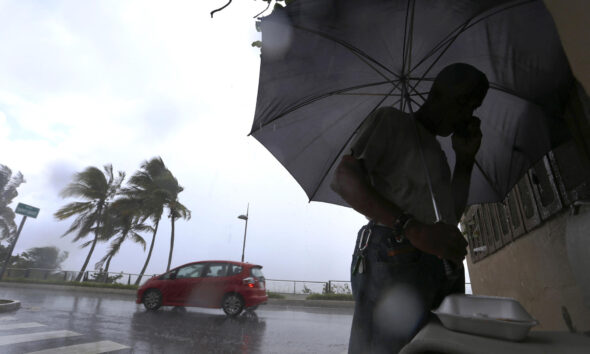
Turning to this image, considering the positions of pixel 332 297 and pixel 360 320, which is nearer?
pixel 360 320

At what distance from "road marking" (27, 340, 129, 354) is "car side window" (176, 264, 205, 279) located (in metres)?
4.53

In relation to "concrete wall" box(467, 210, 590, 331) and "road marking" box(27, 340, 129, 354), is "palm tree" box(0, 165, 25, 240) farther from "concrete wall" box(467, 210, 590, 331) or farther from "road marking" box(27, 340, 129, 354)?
"concrete wall" box(467, 210, 590, 331)

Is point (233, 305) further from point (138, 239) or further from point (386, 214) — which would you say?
point (138, 239)

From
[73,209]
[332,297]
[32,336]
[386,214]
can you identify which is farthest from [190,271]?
[73,209]

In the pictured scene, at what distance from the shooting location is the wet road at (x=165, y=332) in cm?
478

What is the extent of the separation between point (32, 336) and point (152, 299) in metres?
4.23

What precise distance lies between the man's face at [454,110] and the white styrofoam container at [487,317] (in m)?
0.91

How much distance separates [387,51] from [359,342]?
1.64 metres

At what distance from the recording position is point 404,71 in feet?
6.55

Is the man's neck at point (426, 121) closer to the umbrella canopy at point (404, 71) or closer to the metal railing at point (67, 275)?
the umbrella canopy at point (404, 71)

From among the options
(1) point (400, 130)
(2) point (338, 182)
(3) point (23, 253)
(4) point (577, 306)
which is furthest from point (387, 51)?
(3) point (23, 253)

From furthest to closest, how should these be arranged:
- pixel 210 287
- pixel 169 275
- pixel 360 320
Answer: pixel 169 275 < pixel 210 287 < pixel 360 320

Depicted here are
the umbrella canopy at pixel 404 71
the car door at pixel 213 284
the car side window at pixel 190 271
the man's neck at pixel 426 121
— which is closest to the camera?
the man's neck at pixel 426 121

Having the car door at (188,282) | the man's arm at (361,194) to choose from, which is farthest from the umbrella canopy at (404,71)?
the car door at (188,282)
